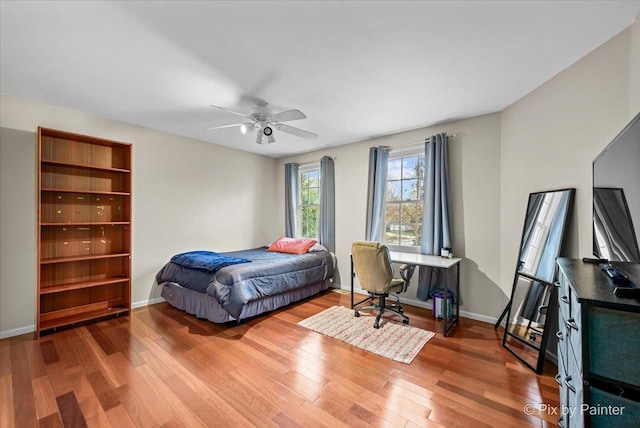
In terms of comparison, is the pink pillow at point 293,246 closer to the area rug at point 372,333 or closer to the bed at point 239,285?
the bed at point 239,285

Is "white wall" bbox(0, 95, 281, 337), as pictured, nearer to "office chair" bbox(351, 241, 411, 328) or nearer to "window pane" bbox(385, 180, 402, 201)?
"window pane" bbox(385, 180, 402, 201)

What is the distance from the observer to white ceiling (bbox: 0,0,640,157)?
1.61m

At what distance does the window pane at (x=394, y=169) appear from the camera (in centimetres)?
402

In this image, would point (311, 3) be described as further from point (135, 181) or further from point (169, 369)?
point (135, 181)

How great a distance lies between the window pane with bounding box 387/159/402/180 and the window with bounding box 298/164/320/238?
1.45 m

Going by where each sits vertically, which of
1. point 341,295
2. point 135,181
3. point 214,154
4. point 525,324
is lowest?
point 341,295

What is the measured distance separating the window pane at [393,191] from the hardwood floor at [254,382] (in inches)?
78.5

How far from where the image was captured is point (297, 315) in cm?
339

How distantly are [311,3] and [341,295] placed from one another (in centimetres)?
378

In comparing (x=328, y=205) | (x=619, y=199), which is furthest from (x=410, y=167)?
(x=619, y=199)

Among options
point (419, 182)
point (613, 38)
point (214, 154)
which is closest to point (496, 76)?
point (613, 38)

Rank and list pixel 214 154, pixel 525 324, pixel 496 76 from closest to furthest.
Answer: pixel 496 76 < pixel 525 324 < pixel 214 154

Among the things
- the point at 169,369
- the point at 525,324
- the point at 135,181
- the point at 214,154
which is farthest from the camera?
the point at 214,154

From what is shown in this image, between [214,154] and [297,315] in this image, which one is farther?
[214,154]
